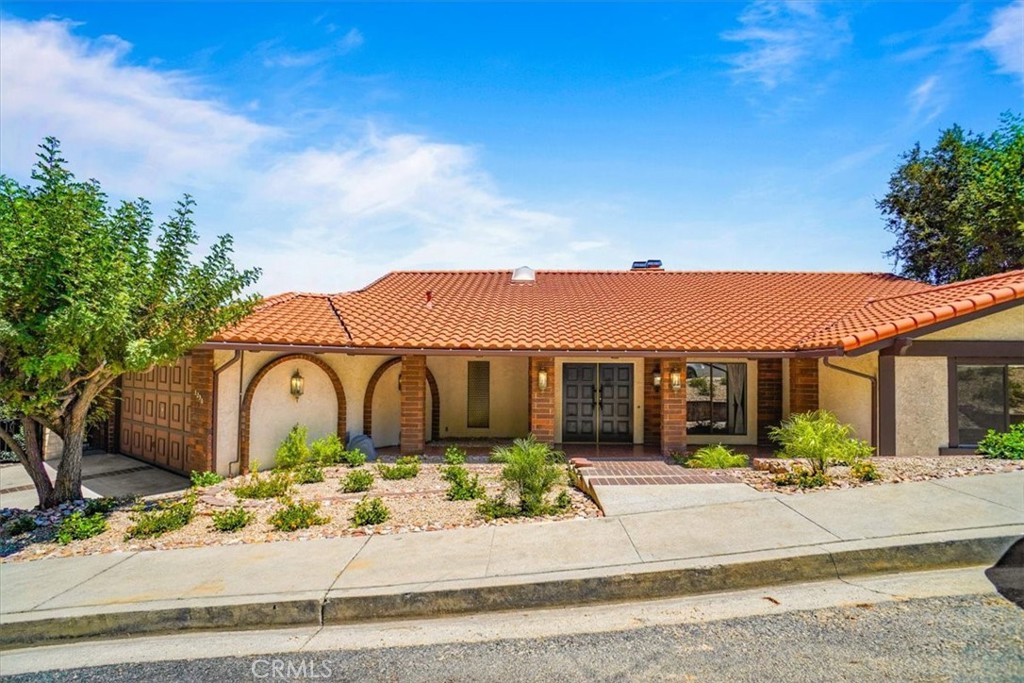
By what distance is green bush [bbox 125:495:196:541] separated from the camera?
23.8 ft

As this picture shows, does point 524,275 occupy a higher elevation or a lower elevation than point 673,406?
higher

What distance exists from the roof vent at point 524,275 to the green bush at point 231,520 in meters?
12.1

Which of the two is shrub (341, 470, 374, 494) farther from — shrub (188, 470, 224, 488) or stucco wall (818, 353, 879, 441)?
stucco wall (818, 353, 879, 441)

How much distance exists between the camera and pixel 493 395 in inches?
579

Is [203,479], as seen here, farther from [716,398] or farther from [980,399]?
[980,399]

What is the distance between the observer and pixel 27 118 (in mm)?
9102

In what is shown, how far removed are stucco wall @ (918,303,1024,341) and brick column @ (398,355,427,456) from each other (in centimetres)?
1000

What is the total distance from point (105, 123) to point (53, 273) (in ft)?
12.6

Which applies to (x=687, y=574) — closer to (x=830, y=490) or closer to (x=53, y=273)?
(x=830, y=490)

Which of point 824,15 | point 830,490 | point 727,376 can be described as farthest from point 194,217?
point 727,376

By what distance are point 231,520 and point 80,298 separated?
3437 millimetres

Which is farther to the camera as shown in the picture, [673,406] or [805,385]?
[805,385]

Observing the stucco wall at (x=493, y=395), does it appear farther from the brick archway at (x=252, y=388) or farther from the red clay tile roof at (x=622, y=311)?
the brick archway at (x=252, y=388)

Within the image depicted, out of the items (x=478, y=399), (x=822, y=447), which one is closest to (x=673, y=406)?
(x=822, y=447)
